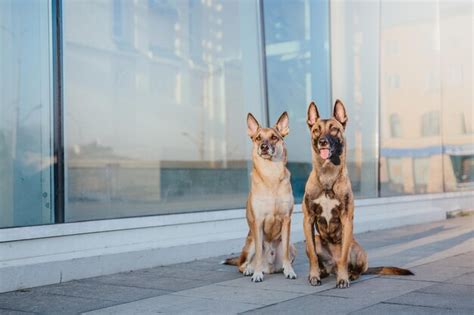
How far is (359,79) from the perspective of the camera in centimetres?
1442

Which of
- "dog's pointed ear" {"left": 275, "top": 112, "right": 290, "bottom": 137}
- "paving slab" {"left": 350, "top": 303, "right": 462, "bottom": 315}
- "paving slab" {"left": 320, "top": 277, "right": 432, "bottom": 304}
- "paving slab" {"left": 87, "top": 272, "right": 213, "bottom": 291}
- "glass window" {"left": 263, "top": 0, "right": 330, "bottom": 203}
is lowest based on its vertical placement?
"paving slab" {"left": 87, "top": 272, "right": 213, "bottom": 291}

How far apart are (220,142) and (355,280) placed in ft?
16.7

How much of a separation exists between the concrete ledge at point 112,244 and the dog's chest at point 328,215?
2.56m

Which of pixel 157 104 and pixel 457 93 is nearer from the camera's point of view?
pixel 157 104

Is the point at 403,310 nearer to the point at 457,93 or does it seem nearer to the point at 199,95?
the point at 199,95

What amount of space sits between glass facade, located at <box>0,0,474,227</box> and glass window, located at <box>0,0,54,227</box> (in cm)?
2

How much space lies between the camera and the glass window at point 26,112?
6.93 metres

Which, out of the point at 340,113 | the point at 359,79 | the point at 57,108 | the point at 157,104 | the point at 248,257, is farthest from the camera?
the point at 359,79

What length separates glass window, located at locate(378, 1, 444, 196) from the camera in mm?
15227

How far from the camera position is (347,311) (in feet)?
16.4

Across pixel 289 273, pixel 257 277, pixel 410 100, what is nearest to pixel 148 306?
pixel 257 277

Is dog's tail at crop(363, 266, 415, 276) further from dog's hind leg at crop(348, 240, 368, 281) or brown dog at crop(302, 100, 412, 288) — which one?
brown dog at crop(302, 100, 412, 288)

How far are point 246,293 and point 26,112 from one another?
11.2ft

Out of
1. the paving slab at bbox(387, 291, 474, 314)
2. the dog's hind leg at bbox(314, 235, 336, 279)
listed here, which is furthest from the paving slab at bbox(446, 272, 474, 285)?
the dog's hind leg at bbox(314, 235, 336, 279)
